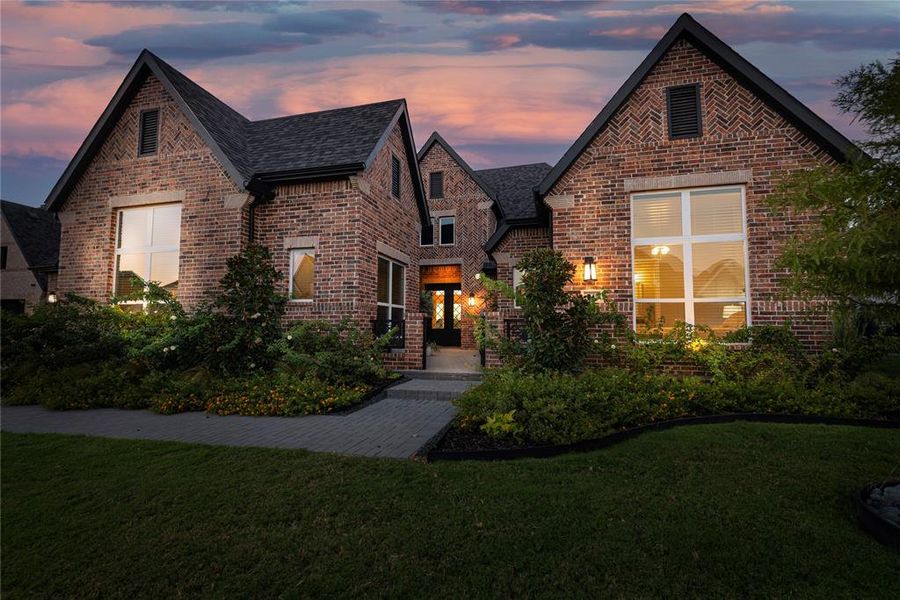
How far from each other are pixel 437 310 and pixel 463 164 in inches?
279

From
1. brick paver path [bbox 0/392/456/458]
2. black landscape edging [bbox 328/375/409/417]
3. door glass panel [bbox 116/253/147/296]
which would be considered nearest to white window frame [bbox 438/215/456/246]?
black landscape edging [bbox 328/375/409/417]

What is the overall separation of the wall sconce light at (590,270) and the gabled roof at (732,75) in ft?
6.08

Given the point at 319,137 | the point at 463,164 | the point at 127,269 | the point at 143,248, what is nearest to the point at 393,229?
the point at 319,137

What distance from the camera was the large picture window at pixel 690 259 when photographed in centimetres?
780

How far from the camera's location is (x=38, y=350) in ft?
28.0

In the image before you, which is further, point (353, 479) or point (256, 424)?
point (256, 424)

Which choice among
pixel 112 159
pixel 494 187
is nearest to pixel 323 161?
pixel 112 159

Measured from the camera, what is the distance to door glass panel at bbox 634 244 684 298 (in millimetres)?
8125

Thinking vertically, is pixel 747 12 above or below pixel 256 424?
above

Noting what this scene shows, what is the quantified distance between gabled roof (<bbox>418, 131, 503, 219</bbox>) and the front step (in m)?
11.9

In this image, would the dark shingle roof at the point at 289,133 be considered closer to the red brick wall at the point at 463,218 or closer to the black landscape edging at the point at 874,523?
the red brick wall at the point at 463,218

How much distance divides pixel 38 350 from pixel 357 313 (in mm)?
6840

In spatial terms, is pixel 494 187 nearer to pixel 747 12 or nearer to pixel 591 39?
pixel 591 39

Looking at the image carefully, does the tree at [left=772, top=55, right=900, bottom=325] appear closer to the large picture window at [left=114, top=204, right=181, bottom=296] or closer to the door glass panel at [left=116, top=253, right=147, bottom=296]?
the large picture window at [left=114, top=204, right=181, bottom=296]
